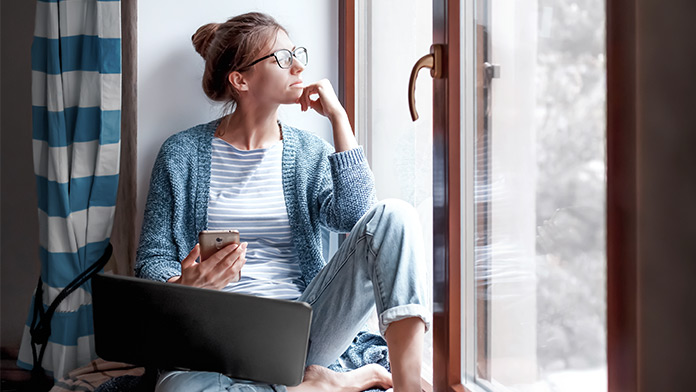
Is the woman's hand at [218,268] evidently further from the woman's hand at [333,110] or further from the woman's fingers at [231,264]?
the woman's hand at [333,110]

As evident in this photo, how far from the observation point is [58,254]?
1.45 m

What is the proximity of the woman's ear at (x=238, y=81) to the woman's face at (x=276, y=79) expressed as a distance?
1 centimetres

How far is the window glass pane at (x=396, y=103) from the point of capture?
134cm

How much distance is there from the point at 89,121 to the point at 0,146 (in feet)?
2.48

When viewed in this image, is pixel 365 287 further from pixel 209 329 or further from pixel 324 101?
pixel 324 101

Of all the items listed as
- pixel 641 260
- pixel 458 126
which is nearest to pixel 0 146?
pixel 458 126

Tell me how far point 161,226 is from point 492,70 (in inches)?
34.9

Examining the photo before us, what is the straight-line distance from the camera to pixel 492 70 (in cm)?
99

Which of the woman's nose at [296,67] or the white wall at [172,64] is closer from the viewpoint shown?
the woman's nose at [296,67]

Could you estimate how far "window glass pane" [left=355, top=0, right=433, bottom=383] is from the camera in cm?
134

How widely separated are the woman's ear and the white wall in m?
0.23

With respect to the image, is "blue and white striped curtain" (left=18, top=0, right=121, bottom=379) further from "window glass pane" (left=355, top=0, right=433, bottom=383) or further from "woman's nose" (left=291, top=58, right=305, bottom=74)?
"window glass pane" (left=355, top=0, right=433, bottom=383)

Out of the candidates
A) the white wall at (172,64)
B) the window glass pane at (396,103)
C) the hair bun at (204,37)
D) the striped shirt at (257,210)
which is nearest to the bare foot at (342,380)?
the window glass pane at (396,103)

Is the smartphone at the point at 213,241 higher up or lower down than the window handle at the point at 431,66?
lower down
